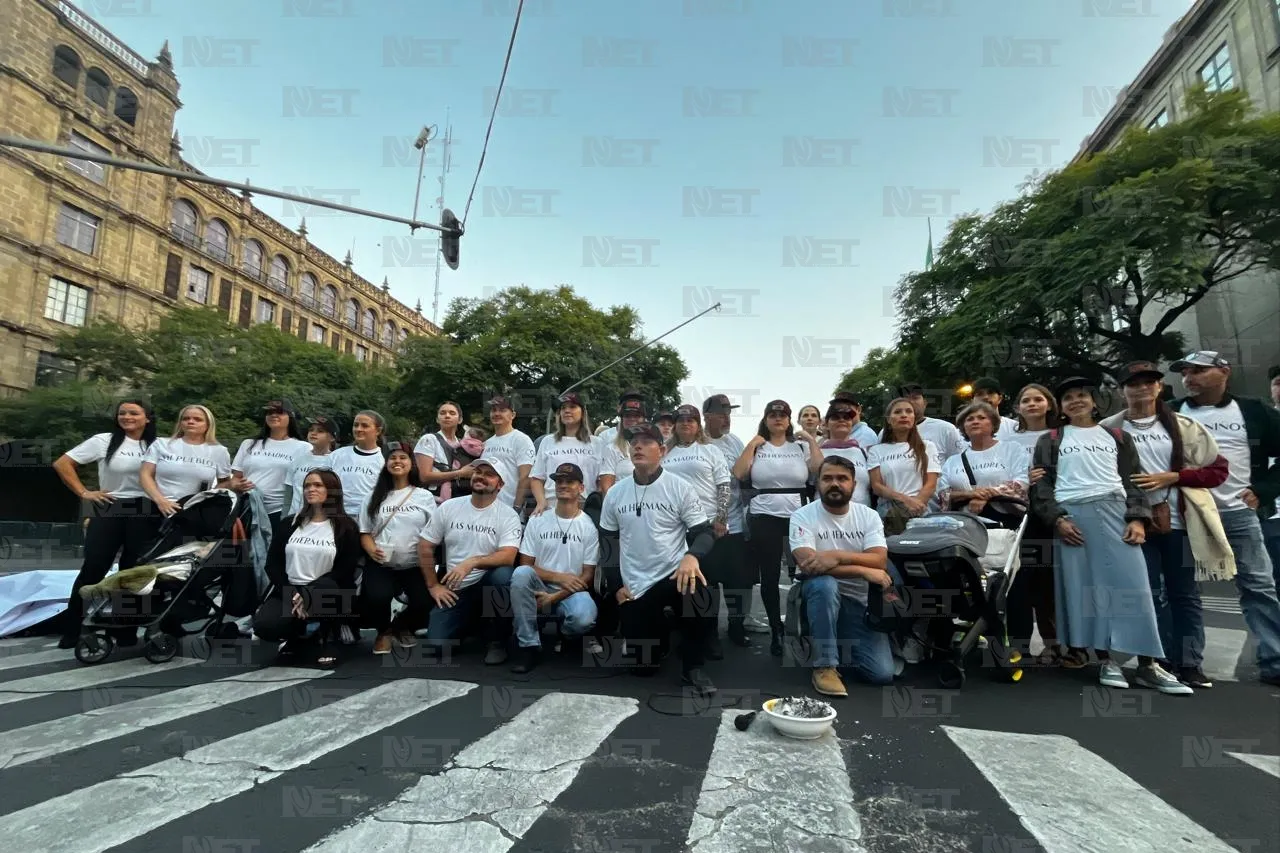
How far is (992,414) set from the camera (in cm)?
536

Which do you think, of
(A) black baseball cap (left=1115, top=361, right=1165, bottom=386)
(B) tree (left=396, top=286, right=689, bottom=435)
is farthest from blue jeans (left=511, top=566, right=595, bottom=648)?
(B) tree (left=396, top=286, right=689, bottom=435)

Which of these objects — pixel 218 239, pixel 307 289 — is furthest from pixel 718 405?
pixel 307 289

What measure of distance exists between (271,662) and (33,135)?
1509 inches

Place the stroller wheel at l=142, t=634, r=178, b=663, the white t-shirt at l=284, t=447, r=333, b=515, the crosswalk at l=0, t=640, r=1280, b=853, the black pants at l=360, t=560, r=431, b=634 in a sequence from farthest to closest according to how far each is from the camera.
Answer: the white t-shirt at l=284, t=447, r=333, b=515, the black pants at l=360, t=560, r=431, b=634, the stroller wheel at l=142, t=634, r=178, b=663, the crosswalk at l=0, t=640, r=1280, b=853

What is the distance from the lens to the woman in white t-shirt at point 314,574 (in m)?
4.48

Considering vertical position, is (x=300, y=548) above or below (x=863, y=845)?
above

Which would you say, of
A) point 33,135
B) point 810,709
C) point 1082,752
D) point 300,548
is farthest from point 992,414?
point 33,135

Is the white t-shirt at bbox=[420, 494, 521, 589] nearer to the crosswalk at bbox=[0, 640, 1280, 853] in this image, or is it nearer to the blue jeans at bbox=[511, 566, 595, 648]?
the blue jeans at bbox=[511, 566, 595, 648]

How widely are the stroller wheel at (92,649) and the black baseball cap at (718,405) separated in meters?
5.09

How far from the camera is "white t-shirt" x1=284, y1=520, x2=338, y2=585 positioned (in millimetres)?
4613

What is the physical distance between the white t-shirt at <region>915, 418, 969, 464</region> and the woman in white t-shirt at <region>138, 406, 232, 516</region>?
6146 mm

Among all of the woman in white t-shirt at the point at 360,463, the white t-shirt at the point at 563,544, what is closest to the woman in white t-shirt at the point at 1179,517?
the white t-shirt at the point at 563,544

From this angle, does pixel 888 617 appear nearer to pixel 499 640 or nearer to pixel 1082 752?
pixel 1082 752

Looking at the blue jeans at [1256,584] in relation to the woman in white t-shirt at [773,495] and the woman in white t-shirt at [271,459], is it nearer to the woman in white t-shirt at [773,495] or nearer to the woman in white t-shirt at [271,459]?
the woman in white t-shirt at [773,495]
